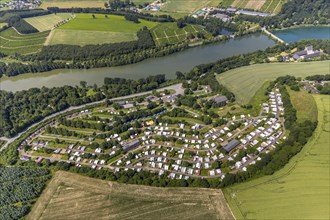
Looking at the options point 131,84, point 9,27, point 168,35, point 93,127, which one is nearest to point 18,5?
point 9,27

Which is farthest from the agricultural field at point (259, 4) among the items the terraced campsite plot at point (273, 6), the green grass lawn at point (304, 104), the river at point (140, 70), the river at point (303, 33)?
the green grass lawn at point (304, 104)

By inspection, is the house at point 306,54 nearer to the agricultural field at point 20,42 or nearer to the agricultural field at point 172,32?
the agricultural field at point 172,32

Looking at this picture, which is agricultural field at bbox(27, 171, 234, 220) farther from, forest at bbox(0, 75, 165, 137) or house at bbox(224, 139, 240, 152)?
forest at bbox(0, 75, 165, 137)

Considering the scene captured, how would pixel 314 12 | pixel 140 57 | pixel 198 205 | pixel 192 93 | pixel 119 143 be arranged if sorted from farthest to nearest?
1. pixel 314 12
2. pixel 140 57
3. pixel 192 93
4. pixel 119 143
5. pixel 198 205

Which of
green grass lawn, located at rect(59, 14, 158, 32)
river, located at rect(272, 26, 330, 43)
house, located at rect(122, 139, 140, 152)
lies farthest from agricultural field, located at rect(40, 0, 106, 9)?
house, located at rect(122, 139, 140, 152)

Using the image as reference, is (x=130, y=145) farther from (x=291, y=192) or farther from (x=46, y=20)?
(x=46, y=20)

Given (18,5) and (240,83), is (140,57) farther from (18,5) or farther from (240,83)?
(18,5)

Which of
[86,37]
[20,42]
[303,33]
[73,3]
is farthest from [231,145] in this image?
[73,3]
